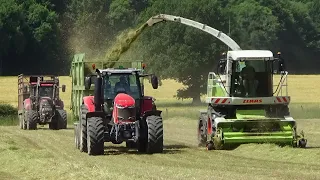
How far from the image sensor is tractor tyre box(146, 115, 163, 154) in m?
19.9

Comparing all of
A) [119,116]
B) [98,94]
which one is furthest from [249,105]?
[98,94]

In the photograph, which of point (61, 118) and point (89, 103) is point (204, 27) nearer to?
point (89, 103)

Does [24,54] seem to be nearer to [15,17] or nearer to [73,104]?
[15,17]

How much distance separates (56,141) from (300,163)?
10.6m

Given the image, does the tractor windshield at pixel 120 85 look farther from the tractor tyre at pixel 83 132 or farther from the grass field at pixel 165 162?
the grass field at pixel 165 162

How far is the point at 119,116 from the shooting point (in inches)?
798

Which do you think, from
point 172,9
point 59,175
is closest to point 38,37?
point 172,9

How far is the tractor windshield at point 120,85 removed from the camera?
68.4ft

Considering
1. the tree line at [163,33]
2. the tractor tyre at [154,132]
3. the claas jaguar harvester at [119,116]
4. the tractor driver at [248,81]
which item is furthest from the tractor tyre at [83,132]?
the tree line at [163,33]

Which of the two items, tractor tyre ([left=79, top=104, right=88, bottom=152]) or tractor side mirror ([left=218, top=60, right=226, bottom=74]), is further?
tractor side mirror ([left=218, top=60, right=226, bottom=74])

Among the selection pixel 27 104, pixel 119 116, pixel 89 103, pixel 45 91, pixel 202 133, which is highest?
pixel 45 91

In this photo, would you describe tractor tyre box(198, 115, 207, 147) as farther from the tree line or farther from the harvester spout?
the tree line

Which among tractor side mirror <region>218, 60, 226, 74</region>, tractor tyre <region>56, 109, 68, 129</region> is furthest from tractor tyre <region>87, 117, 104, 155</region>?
tractor tyre <region>56, 109, 68, 129</region>

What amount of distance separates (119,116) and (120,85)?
3.34 ft
